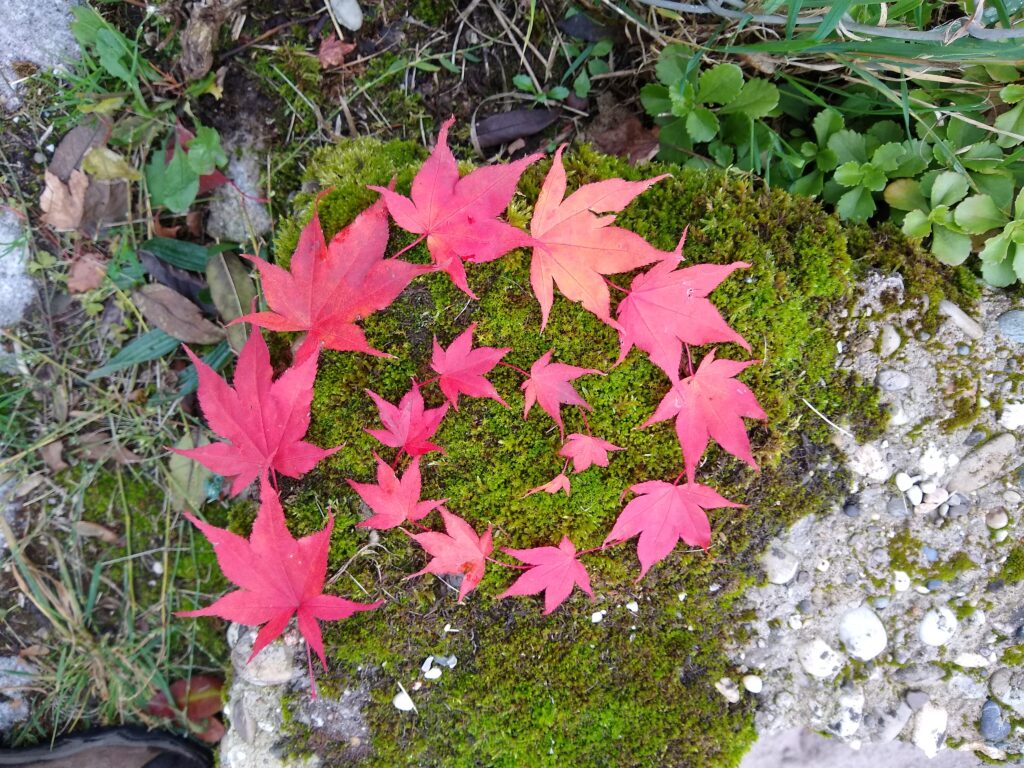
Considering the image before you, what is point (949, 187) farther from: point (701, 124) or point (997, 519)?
point (997, 519)

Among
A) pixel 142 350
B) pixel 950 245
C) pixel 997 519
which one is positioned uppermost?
pixel 950 245

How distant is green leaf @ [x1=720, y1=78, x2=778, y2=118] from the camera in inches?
82.5

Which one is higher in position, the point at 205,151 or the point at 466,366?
the point at 205,151

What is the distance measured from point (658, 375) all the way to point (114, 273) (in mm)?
2159

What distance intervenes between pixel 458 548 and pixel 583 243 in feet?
3.27

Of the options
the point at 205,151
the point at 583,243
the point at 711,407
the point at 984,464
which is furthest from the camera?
the point at 205,151

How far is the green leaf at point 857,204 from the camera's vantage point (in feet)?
6.86

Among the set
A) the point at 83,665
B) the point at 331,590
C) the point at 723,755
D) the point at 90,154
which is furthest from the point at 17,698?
the point at 723,755

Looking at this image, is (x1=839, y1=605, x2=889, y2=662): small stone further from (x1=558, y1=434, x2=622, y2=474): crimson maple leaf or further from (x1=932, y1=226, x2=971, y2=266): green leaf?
(x1=932, y1=226, x2=971, y2=266): green leaf

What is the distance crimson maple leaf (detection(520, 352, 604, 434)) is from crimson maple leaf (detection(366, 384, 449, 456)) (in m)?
0.28

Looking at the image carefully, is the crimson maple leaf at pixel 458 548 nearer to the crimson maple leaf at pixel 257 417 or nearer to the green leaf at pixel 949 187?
the crimson maple leaf at pixel 257 417

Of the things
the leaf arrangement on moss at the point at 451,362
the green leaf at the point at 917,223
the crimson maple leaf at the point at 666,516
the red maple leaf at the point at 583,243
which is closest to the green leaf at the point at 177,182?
the leaf arrangement on moss at the point at 451,362

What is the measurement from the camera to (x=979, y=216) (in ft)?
6.57

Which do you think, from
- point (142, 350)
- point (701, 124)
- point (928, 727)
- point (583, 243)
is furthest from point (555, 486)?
point (142, 350)
